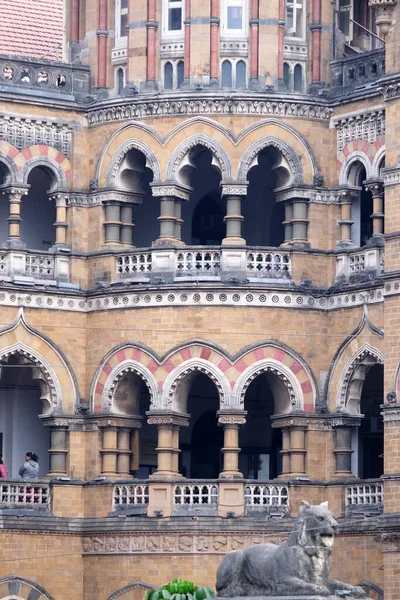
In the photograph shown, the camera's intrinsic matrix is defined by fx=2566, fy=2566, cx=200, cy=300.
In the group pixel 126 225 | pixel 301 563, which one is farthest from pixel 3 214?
pixel 301 563

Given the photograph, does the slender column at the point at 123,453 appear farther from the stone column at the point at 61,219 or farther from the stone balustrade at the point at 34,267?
the stone column at the point at 61,219

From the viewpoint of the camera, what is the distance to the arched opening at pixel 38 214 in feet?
178

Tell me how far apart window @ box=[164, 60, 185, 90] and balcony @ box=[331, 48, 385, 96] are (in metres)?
3.12

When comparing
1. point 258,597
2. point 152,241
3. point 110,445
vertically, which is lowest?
point 258,597

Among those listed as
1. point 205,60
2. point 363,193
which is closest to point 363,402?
point 363,193

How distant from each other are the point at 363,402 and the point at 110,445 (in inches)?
231

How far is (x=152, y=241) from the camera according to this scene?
53.5m

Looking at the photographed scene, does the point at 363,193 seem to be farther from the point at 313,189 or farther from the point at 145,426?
the point at 145,426

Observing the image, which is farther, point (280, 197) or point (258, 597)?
point (280, 197)

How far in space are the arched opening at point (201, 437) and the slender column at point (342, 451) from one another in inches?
152

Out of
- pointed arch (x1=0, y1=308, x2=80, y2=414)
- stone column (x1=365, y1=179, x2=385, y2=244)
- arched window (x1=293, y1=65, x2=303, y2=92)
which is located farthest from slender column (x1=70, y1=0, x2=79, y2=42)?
stone column (x1=365, y1=179, x2=385, y2=244)

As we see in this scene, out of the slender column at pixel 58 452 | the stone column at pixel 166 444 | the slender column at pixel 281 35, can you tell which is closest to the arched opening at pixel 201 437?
the stone column at pixel 166 444

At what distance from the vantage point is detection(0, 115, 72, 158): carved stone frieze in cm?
5284

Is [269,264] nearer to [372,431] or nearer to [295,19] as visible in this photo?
[372,431]
